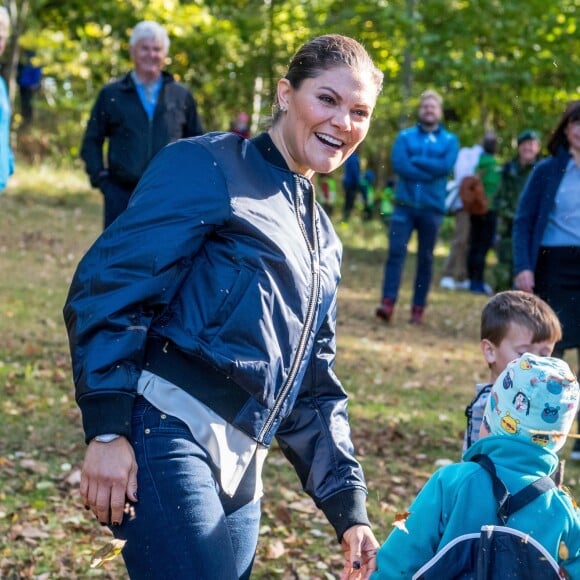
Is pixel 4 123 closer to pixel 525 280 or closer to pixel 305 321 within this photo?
pixel 525 280

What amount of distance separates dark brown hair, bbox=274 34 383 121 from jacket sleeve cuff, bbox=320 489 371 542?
46.9 inches

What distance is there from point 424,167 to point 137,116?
13.7ft

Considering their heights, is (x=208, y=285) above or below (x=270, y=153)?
below

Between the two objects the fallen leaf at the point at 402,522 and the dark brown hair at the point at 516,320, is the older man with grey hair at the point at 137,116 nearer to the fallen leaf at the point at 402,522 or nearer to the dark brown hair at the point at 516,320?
the dark brown hair at the point at 516,320

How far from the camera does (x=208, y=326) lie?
2.70 m

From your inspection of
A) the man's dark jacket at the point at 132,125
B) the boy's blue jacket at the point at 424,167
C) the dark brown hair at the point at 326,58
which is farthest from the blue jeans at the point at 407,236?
the dark brown hair at the point at 326,58

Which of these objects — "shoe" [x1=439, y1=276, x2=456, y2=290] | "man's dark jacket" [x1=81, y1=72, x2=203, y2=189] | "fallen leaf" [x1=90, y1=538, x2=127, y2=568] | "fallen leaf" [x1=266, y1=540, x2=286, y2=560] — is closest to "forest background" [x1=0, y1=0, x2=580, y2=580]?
"fallen leaf" [x1=266, y1=540, x2=286, y2=560]

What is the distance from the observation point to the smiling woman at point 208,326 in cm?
259

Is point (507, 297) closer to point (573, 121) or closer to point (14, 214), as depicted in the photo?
point (573, 121)

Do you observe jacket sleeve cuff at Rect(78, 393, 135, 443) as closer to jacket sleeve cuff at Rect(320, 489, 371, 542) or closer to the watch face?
the watch face

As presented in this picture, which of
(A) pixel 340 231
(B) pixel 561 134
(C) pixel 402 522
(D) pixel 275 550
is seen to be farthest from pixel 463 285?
(C) pixel 402 522

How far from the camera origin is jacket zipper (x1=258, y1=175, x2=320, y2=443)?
2861 millimetres

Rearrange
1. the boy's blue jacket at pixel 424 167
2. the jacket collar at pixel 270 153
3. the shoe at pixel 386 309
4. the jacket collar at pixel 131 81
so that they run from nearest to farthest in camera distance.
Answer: the jacket collar at pixel 270 153, the jacket collar at pixel 131 81, the boy's blue jacket at pixel 424 167, the shoe at pixel 386 309

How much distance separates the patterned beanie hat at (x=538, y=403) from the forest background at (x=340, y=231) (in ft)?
3.98
